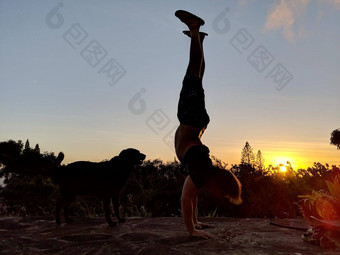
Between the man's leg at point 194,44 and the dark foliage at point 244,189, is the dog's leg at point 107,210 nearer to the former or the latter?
the dark foliage at point 244,189

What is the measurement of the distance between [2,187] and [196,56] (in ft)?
32.8

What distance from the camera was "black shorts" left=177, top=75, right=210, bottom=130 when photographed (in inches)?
141

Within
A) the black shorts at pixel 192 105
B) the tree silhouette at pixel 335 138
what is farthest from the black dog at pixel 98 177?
the tree silhouette at pixel 335 138

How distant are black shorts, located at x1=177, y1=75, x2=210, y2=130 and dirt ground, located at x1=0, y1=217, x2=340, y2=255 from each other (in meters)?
1.32

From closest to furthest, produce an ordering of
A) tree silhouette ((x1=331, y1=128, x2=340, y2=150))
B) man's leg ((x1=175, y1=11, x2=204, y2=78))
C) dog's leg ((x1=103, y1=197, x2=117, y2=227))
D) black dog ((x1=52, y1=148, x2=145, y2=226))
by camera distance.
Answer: man's leg ((x1=175, y1=11, x2=204, y2=78)), dog's leg ((x1=103, y1=197, x2=117, y2=227)), black dog ((x1=52, y1=148, x2=145, y2=226)), tree silhouette ((x1=331, y1=128, x2=340, y2=150))

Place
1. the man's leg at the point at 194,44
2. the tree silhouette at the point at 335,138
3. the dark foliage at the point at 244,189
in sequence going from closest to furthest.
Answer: the man's leg at the point at 194,44 < the dark foliage at the point at 244,189 < the tree silhouette at the point at 335,138

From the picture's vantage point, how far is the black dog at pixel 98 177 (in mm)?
4551

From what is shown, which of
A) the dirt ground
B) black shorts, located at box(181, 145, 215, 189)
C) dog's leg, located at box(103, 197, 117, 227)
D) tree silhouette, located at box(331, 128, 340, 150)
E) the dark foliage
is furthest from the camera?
tree silhouette, located at box(331, 128, 340, 150)

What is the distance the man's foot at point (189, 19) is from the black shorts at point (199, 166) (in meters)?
1.48

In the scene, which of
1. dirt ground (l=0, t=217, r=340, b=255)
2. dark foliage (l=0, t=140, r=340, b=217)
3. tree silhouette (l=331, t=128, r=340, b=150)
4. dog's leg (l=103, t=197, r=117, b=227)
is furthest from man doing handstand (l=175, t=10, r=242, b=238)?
tree silhouette (l=331, t=128, r=340, b=150)

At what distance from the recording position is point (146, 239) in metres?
3.60

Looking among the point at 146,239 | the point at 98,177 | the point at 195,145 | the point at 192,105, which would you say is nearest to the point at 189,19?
the point at 192,105

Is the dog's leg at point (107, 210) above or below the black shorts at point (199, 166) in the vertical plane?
below

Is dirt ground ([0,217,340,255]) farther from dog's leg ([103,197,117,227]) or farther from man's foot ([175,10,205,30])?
man's foot ([175,10,205,30])
